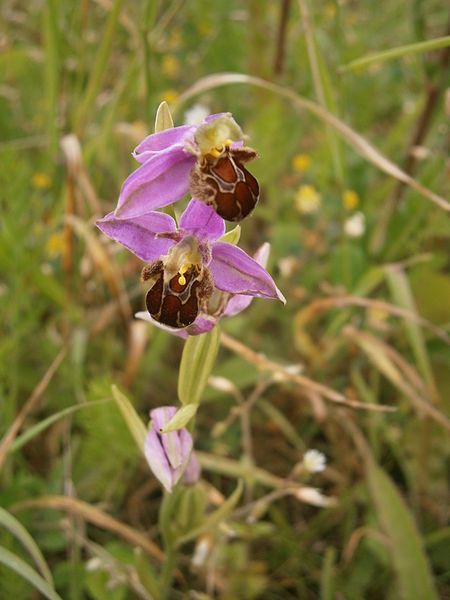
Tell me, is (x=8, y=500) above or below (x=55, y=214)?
below

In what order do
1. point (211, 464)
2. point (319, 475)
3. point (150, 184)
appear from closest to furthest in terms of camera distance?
point (150, 184) → point (211, 464) → point (319, 475)

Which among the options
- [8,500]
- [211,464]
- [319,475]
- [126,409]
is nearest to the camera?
[126,409]

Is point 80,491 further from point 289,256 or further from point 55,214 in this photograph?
point 289,256

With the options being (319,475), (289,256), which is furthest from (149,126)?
(319,475)

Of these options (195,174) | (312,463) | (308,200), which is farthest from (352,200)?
(195,174)

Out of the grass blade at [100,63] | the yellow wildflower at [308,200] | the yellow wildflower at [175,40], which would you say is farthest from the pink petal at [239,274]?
the yellow wildflower at [175,40]

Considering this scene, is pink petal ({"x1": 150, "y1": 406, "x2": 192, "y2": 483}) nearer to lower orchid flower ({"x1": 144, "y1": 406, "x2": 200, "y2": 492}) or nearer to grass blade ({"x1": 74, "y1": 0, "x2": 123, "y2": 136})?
lower orchid flower ({"x1": 144, "y1": 406, "x2": 200, "y2": 492})

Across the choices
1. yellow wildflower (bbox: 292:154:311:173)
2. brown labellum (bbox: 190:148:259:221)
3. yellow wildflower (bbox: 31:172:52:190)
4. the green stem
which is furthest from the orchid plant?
yellow wildflower (bbox: 292:154:311:173)

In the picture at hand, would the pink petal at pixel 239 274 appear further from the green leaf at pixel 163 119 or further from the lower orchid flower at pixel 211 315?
the green leaf at pixel 163 119
